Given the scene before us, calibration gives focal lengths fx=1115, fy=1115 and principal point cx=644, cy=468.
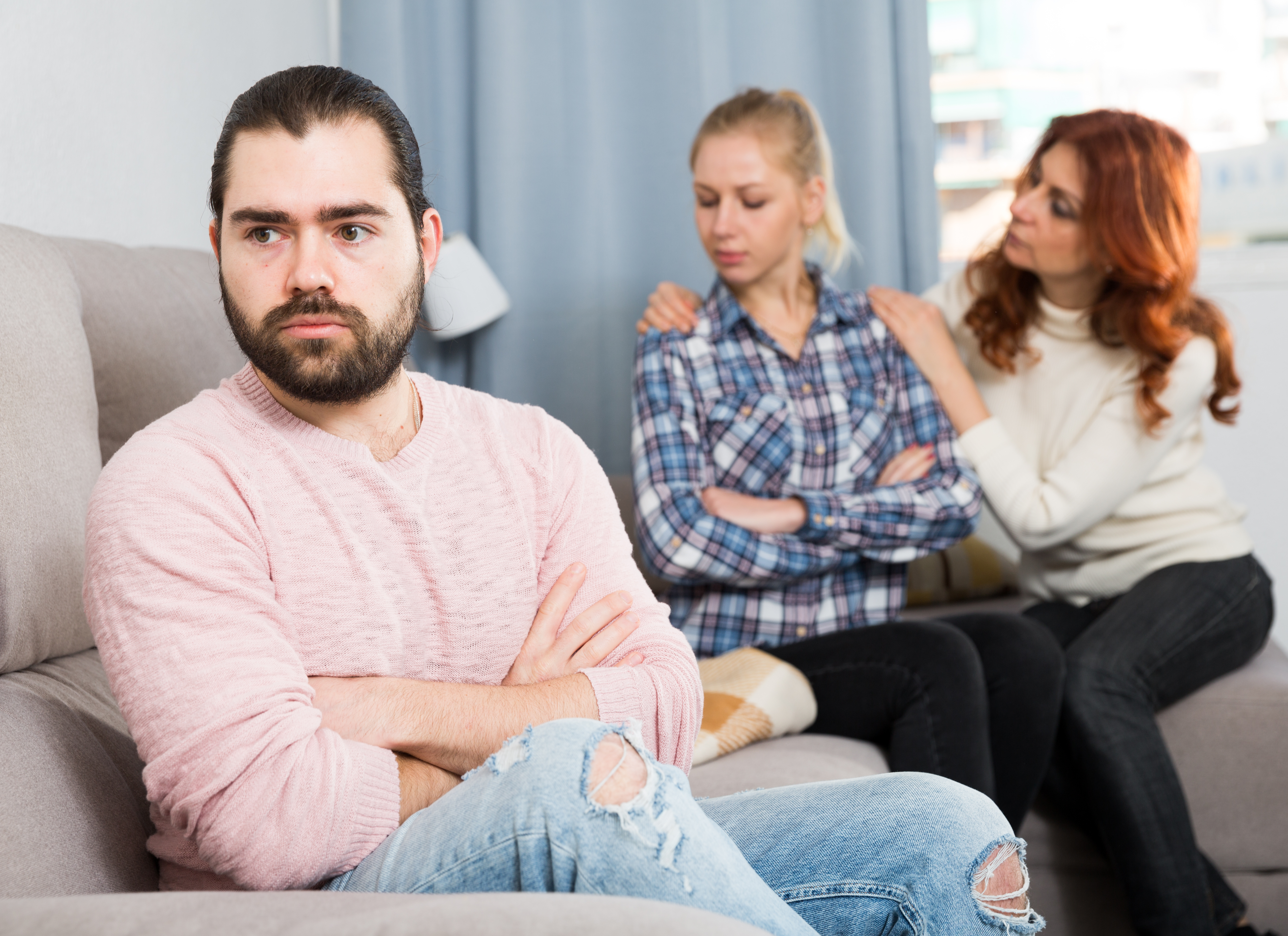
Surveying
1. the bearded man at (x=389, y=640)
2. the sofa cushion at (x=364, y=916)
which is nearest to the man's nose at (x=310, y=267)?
the bearded man at (x=389, y=640)

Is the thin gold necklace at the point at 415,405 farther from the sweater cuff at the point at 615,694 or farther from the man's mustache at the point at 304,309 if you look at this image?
the sweater cuff at the point at 615,694

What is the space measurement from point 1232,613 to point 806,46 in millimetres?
1509

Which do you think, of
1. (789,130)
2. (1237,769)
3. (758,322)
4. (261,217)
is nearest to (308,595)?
(261,217)

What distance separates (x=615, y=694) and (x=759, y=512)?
699mm

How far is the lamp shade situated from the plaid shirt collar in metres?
0.63

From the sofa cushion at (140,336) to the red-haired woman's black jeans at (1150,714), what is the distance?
4.23 ft

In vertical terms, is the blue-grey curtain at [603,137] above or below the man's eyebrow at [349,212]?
above

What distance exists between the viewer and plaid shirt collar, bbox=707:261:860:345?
1.84 meters

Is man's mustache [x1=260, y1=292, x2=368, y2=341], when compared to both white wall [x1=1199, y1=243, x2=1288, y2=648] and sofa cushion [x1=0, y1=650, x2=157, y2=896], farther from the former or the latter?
white wall [x1=1199, y1=243, x2=1288, y2=648]

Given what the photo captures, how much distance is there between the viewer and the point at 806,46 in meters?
2.51

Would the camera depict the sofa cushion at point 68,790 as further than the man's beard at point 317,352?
No

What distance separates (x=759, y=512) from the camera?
167cm

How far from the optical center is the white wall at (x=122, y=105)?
1429 millimetres

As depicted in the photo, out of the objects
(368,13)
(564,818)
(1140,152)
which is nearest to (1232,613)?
(1140,152)
